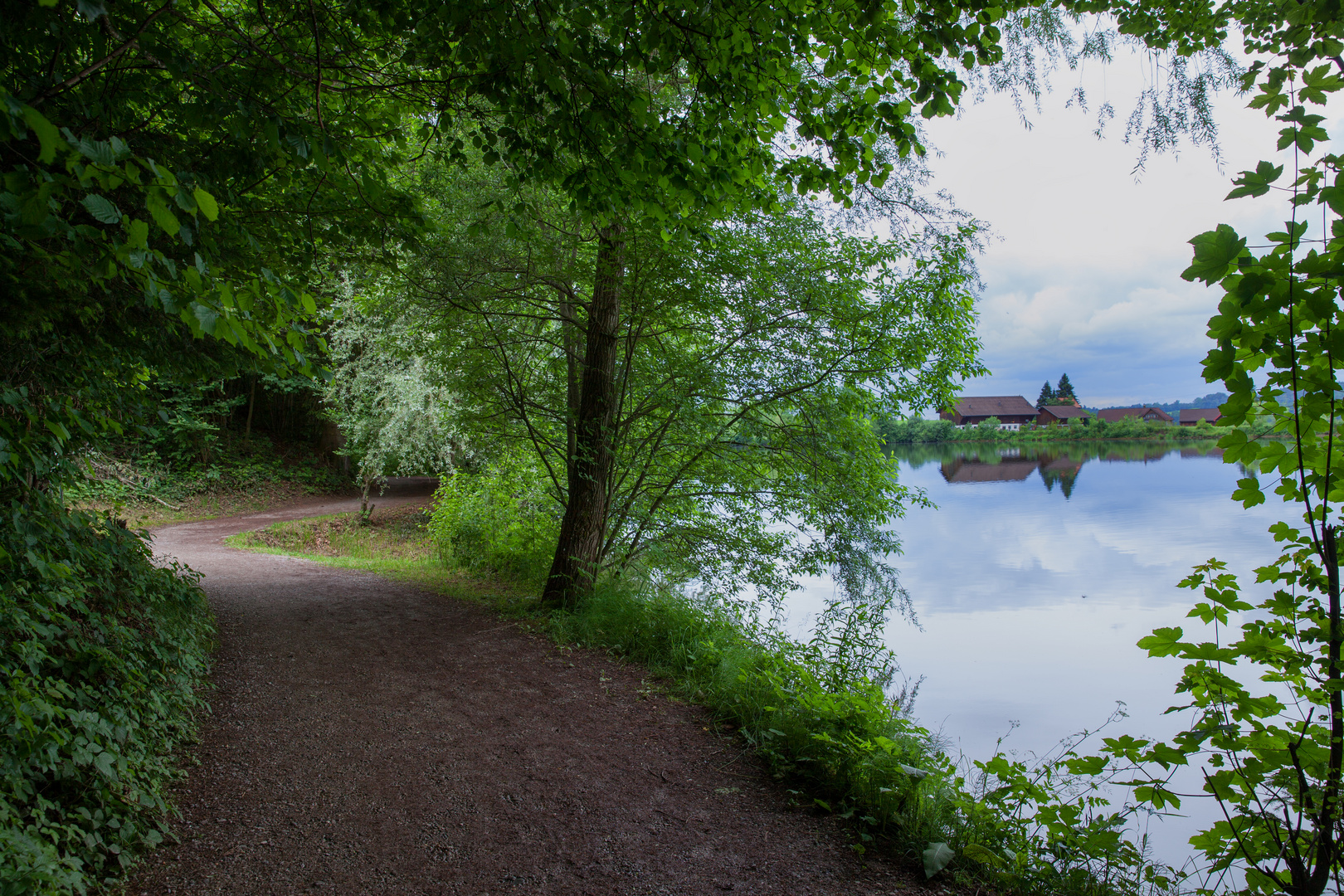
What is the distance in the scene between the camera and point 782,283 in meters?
6.08

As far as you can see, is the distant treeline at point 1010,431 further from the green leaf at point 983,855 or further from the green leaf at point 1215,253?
the green leaf at point 1215,253

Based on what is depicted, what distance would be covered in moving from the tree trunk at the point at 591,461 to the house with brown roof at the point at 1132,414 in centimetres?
818

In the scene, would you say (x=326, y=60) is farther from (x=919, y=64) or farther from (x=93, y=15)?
(x=919, y=64)

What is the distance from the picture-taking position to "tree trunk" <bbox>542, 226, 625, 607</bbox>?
6797mm

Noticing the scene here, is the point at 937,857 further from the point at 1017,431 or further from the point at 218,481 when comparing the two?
the point at 218,481

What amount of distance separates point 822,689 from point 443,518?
8.04 metres

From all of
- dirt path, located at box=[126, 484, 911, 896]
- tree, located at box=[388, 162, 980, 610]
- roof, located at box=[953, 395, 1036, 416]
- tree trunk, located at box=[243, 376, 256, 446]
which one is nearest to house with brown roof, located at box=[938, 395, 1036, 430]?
roof, located at box=[953, 395, 1036, 416]

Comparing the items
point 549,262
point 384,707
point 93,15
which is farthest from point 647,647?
point 93,15

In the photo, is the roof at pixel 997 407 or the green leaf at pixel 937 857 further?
the roof at pixel 997 407

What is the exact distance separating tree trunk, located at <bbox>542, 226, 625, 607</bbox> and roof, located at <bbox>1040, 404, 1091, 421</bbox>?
9.83 m

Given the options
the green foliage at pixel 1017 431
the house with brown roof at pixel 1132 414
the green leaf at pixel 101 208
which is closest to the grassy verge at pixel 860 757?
the green foliage at pixel 1017 431

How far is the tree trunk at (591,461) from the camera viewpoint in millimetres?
6797

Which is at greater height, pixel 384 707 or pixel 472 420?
pixel 472 420

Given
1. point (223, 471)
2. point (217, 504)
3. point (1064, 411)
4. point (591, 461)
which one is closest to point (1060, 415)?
point (1064, 411)
